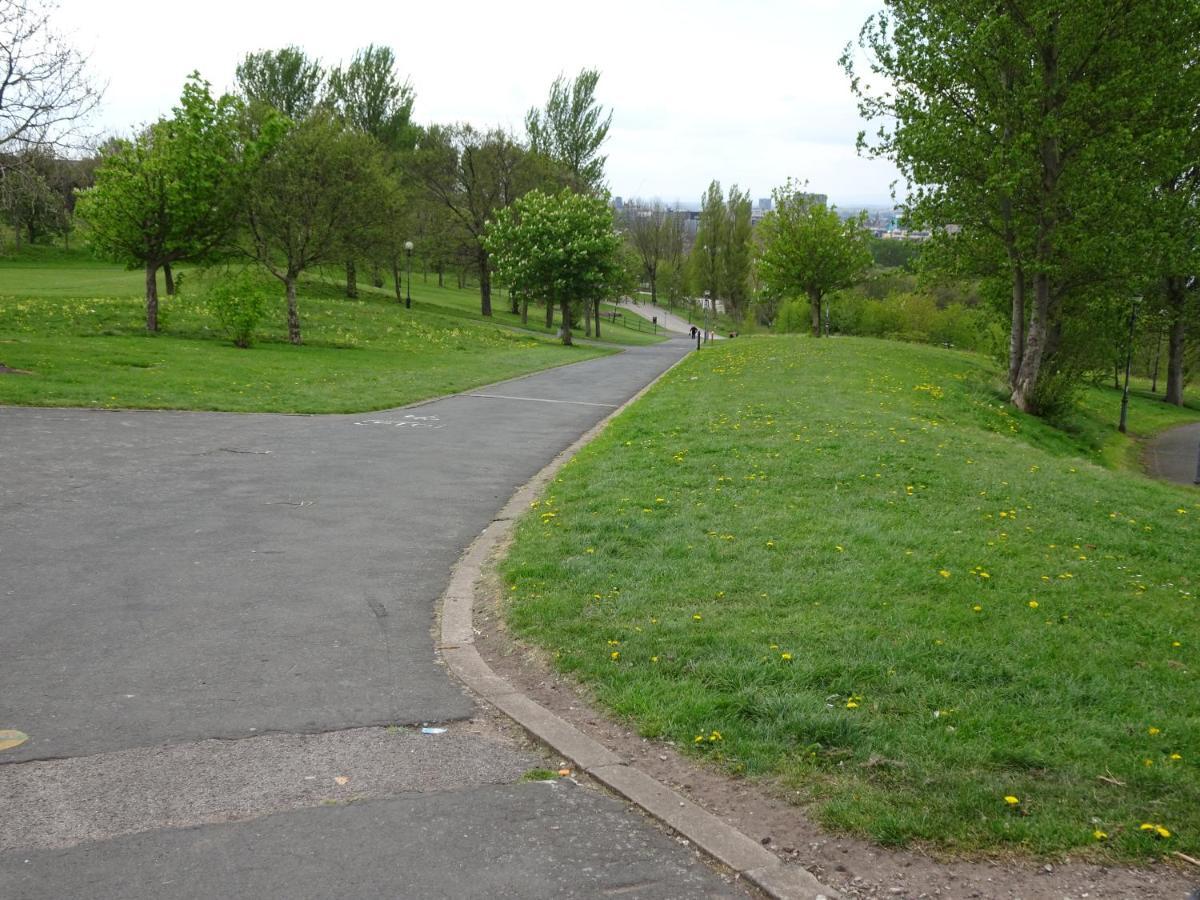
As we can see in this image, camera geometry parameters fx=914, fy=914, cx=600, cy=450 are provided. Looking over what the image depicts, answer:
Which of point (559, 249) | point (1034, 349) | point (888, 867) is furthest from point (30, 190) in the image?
point (559, 249)

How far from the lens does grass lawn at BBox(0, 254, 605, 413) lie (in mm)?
17828

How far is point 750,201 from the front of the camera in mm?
86000

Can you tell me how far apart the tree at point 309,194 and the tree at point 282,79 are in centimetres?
2125

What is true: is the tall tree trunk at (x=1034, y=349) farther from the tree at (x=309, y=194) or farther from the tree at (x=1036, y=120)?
the tree at (x=309, y=194)

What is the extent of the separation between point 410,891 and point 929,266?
94.5ft

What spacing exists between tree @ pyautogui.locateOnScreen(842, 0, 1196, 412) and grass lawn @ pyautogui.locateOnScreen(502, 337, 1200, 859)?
13.9 m

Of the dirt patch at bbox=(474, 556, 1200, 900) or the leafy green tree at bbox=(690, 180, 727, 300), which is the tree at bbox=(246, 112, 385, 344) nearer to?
the dirt patch at bbox=(474, 556, 1200, 900)

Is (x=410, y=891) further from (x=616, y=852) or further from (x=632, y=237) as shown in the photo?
(x=632, y=237)

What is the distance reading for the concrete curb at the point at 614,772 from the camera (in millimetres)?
3508

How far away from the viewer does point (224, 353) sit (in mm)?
26609

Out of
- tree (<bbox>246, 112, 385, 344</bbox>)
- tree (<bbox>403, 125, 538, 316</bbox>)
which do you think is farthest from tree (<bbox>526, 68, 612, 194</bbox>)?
tree (<bbox>246, 112, 385, 344</bbox>)

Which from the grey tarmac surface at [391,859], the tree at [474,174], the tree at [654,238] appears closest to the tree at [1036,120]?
the grey tarmac surface at [391,859]

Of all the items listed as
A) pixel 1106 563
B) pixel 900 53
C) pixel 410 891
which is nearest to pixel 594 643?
pixel 410 891

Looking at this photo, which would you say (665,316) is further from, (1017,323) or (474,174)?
(1017,323)
